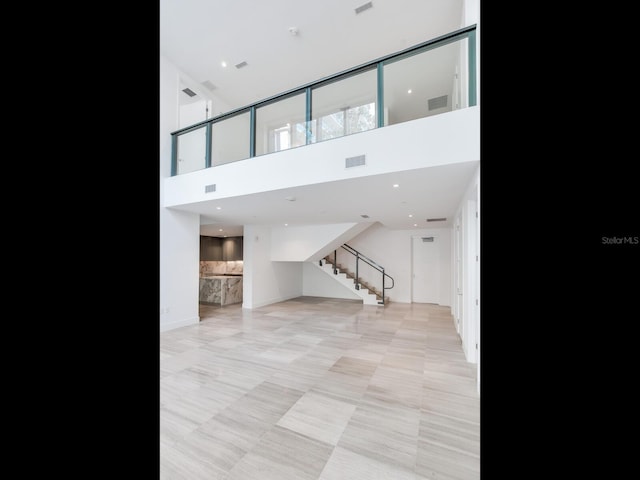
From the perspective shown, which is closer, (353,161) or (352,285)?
(353,161)

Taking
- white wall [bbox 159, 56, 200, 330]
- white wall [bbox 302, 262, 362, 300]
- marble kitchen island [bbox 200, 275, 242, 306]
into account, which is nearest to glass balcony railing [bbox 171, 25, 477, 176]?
white wall [bbox 159, 56, 200, 330]

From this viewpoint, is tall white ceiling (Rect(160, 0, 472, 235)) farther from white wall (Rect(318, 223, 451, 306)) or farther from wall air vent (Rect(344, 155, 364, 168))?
white wall (Rect(318, 223, 451, 306))

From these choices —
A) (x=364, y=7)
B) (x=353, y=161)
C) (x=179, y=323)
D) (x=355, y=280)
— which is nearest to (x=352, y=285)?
(x=355, y=280)

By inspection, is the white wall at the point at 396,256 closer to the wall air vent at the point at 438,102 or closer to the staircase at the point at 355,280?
the staircase at the point at 355,280

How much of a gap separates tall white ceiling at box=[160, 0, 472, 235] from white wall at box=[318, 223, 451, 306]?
12.6 feet

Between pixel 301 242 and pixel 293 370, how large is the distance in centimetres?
517

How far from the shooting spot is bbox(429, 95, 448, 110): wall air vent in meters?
3.70

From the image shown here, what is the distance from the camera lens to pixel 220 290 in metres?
8.85

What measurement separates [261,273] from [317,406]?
6053mm

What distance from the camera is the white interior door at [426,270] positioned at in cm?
890

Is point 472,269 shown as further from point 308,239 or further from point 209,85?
point 209,85
